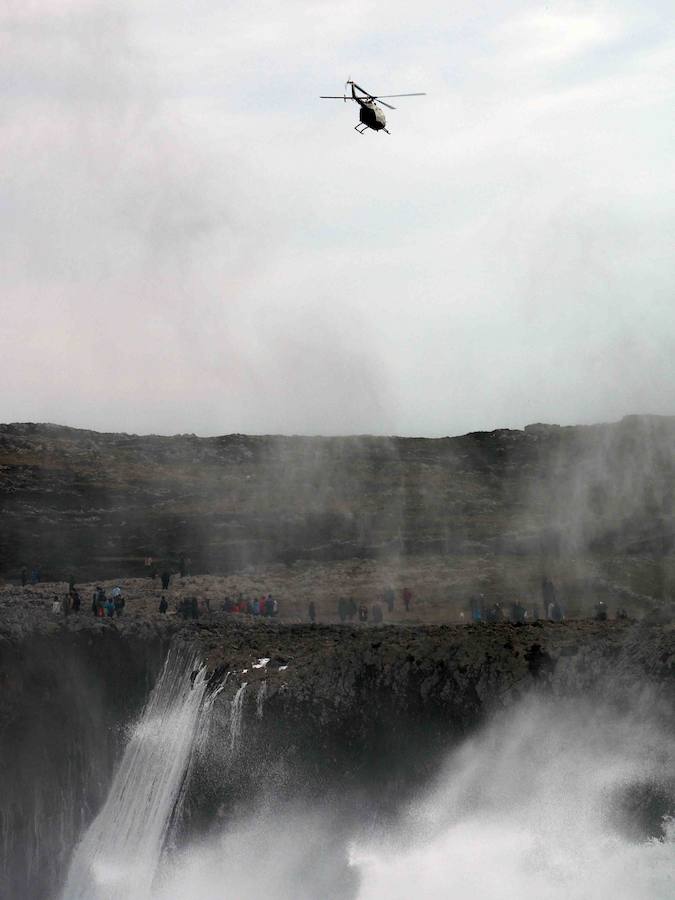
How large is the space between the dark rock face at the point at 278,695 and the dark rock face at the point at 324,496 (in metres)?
19.0

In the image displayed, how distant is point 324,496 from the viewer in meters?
71.4

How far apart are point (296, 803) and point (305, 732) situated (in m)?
1.94

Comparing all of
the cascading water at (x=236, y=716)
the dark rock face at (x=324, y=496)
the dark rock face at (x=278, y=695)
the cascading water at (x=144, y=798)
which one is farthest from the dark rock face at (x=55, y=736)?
the dark rock face at (x=324, y=496)

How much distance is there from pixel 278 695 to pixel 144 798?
8432mm

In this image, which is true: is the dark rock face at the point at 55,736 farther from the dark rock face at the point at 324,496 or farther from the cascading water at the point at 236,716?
→ the dark rock face at the point at 324,496

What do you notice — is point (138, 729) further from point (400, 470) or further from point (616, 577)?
point (400, 470)

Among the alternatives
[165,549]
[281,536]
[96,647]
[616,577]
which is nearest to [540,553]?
[616,577]

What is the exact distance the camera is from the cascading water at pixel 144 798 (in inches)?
1463

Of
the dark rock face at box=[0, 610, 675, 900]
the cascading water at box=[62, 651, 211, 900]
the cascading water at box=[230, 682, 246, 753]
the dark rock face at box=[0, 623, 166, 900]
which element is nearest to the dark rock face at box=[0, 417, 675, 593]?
the dark rock face at box=[0, 623, 166, 900]

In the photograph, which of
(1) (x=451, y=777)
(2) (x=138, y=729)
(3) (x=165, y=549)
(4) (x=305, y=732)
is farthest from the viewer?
(3) (x=165, y=549)

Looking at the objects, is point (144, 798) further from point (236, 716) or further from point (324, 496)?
point (324, 496)

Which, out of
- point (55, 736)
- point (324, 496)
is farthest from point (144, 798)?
point (324, 496)

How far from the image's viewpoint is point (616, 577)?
180ft

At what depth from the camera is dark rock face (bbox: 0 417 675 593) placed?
63.2 meters
